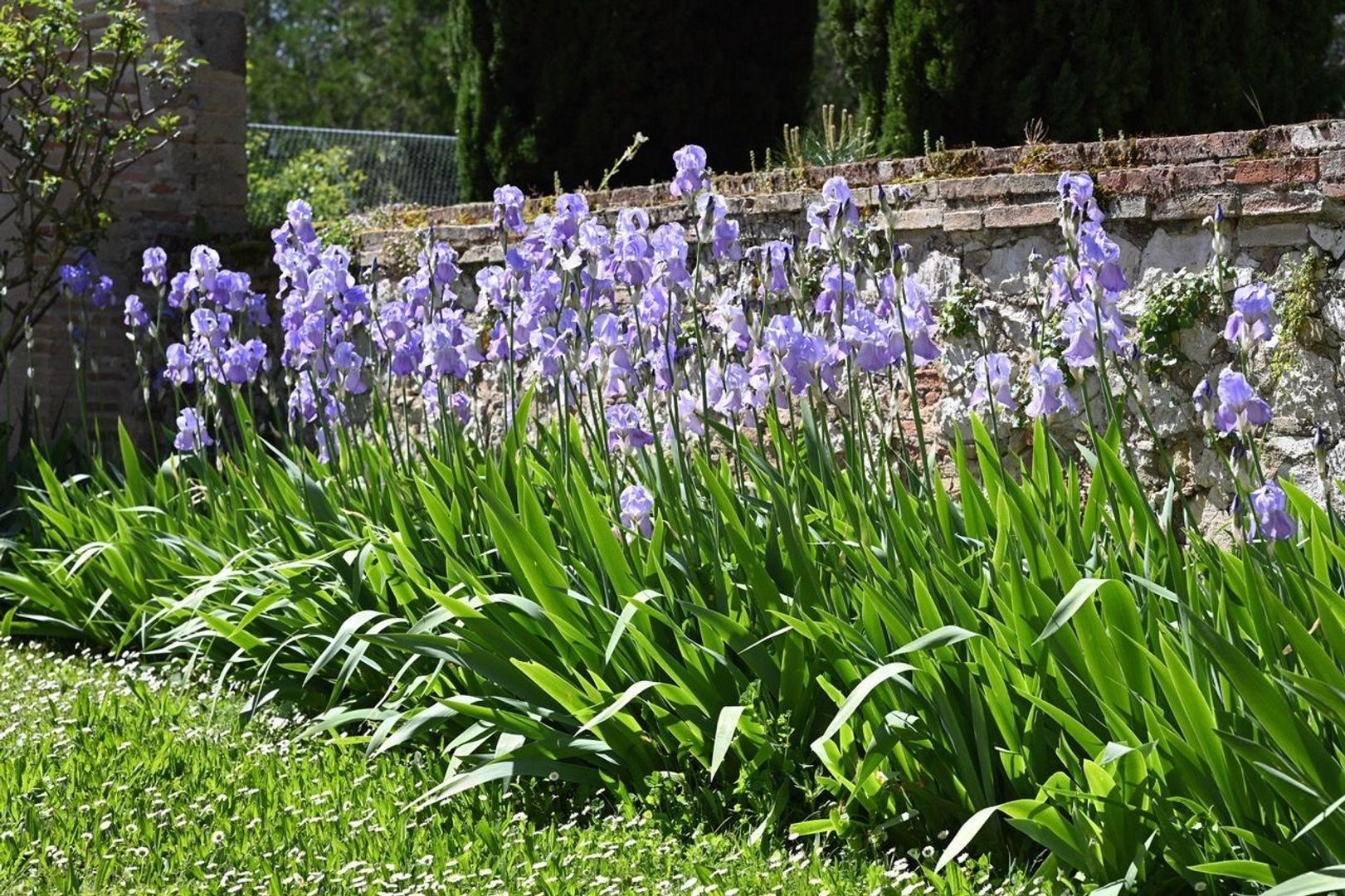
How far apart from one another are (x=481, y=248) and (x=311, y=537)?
2.34 metres

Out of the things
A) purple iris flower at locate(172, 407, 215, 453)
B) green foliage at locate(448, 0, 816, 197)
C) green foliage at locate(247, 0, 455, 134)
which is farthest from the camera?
green foliage at locate(247, 0, 455, 134)

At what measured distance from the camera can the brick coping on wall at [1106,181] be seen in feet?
13.6

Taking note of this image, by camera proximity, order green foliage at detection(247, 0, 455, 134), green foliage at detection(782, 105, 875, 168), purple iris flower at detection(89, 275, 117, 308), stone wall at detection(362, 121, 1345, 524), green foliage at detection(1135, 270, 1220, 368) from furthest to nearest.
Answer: green foliage at detection(247, 0, 455, 134) → green foliage at detection(782, 105, 875, 168) → purple iris flower at detection(89, 275, 117, 308) → green foliage at detection(1135, 270, 1220, 368) → stone wall at detection(362, 121, 1345, 524)

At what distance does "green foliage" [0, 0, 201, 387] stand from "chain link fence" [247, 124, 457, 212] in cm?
1114

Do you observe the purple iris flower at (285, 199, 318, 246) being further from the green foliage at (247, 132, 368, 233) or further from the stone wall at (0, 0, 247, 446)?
the green foliage at (247, 132, 368, 233)

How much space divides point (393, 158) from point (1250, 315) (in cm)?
1828

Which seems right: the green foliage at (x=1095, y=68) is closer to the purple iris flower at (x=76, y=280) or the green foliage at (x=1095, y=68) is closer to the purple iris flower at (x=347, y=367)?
the purple iris flower at (x=347, y=367)

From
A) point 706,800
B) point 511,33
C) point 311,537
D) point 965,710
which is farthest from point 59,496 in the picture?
point 511,33

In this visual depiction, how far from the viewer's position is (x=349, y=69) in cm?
2495

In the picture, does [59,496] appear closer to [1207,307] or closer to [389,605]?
[389,605]

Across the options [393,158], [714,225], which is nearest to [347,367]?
[714,225]

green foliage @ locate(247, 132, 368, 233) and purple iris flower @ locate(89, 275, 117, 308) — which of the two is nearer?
purple iris flower @ locate(89, 275, 117, 308)

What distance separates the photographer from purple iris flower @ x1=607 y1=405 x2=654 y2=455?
11.8ft

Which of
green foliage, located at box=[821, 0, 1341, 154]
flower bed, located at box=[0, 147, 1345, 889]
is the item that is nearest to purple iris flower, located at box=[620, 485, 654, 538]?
flower bed, located at box=[0, 147, 1345, 889]
